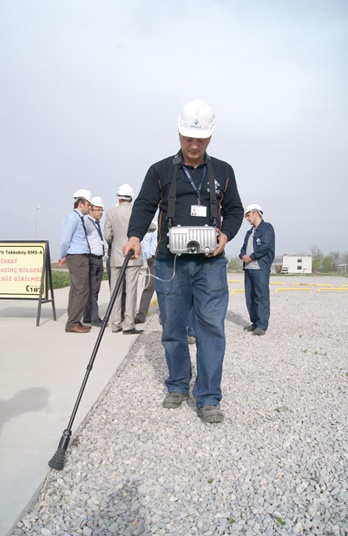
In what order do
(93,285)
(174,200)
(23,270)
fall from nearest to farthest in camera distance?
(174,200)
(93,285)
(23,270)

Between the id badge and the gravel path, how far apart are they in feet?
4.85

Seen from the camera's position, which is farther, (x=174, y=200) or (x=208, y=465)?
(x=174, y=200)

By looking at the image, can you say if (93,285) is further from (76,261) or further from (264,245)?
(264,245)

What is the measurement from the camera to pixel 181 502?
2.29 metres

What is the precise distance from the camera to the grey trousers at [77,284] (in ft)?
21.3

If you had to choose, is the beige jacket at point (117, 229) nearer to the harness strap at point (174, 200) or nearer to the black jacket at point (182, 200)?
the black jacket at point (182, 200)

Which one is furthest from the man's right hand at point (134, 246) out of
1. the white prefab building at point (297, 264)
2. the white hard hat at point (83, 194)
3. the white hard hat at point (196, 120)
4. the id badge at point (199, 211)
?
the white prefab building at point (297, 264)

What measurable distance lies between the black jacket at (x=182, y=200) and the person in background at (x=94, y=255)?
362 centimetres

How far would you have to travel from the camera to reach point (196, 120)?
10.6 ft

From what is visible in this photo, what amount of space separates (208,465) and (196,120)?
7.28ft

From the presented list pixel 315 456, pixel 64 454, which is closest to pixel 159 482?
pixel 64 454

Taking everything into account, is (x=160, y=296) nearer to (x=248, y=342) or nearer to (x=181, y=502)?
(x=181, y=502)

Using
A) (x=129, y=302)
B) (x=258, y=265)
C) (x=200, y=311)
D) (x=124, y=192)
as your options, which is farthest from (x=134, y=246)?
(x=258, y=265)

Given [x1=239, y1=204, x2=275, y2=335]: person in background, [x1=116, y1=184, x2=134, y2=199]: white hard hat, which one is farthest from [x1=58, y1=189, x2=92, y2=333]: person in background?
[x1=239, y1=204, x2=275, y2=335]: person in background
